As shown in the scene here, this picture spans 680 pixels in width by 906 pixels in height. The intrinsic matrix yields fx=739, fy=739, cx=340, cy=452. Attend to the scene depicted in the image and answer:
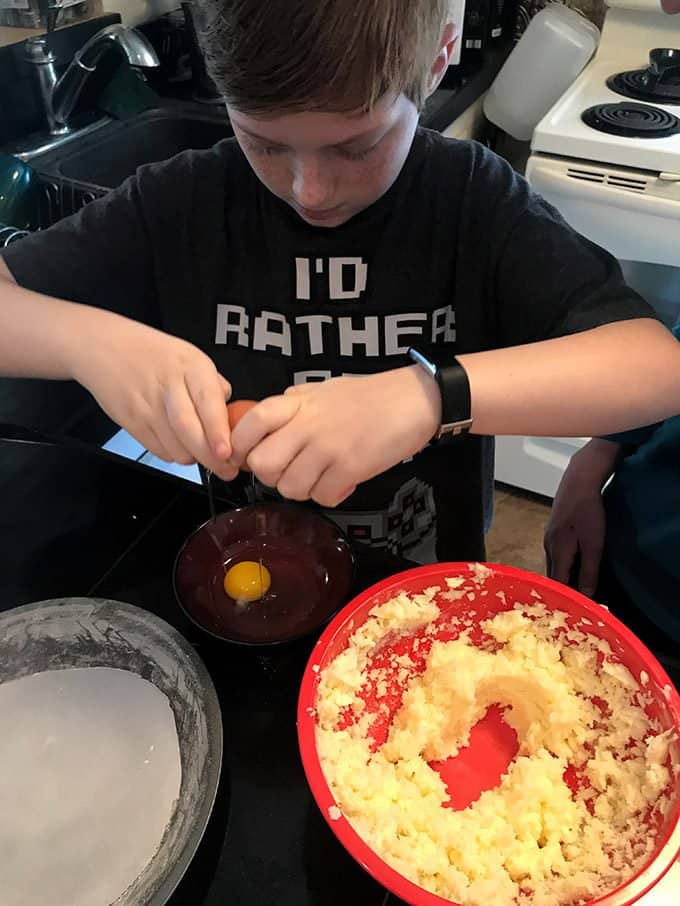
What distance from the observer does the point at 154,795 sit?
1.92ft

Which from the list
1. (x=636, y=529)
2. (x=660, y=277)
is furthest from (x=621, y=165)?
(x=636, y=529)

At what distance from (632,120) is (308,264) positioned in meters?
0.95

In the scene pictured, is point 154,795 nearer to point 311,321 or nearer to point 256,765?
point 256,765

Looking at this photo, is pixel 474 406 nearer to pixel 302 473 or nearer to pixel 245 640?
pixel 302 473

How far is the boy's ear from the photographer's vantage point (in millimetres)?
705

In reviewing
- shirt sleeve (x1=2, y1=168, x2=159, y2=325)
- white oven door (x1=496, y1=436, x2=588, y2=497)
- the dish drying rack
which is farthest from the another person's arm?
white oven door (x1=496, y1=436, x2=588, y2=497)

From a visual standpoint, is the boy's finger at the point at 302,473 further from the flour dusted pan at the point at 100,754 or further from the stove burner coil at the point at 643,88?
the stove burner coil at the point at 643,88

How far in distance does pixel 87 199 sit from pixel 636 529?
97 centimetres

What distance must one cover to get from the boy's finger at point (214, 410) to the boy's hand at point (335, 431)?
0.01 m

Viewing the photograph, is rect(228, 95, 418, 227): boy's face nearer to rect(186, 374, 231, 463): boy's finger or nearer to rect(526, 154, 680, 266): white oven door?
rect(186, 374, 231, 463): boy's finger

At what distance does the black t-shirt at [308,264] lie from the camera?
82cm

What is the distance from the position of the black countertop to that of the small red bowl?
7cm

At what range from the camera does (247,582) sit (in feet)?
2.29

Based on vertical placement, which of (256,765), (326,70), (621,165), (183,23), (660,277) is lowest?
(660,277)
